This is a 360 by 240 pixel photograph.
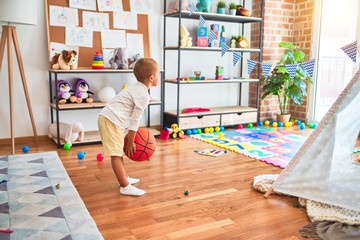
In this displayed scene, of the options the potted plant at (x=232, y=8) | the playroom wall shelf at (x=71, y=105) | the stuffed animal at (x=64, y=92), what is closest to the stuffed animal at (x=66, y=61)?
the playroom wall shelf at (x=71, y=105)

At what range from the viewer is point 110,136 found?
2557 millimetres

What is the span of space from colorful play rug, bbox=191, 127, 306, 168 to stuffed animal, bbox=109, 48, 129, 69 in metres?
1.19

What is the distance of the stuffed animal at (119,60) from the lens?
4160mm

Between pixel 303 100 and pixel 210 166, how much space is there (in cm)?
278

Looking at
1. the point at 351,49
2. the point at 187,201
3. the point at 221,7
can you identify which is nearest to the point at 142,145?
the point at 187,201

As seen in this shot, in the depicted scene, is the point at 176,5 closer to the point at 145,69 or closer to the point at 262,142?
the point at 262,142

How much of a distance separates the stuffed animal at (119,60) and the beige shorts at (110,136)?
5.63 feet

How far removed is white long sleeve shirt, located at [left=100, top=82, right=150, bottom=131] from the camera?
2.50 m

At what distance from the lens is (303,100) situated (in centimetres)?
550

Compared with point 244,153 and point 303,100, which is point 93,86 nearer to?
point 244,153

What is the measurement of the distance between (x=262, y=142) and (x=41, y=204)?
2622 millimetres

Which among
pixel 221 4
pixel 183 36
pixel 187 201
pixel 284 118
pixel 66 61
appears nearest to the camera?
pixel 187 201

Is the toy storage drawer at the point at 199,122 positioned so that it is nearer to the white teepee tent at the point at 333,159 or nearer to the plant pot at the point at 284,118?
the plant pot at the point at 284,118

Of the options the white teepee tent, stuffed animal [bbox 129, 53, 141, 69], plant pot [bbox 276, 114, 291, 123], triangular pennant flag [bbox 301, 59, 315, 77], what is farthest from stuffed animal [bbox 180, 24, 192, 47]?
the white teepee tent
